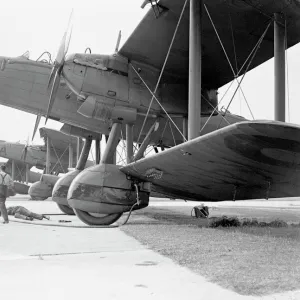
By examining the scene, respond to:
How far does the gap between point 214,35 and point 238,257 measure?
517cm

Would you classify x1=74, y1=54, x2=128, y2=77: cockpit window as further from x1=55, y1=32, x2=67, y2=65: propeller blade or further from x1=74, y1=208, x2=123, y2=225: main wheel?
x1=74, y1=208, x2=123, y2=225: main wheel

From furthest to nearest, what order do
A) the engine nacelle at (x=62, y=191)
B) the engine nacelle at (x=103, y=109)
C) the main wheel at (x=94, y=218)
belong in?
the engine nacelle at (x=62, y=191) → the engine nacelle at (x=103, y=109) → the main wheel at (x=94, y=218)

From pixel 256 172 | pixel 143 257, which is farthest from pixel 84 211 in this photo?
pixel 143 257

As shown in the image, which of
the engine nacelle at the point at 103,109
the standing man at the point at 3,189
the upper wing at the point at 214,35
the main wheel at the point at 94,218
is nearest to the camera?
the upper wing at the point at 214,35

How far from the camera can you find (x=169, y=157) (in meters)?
5.88

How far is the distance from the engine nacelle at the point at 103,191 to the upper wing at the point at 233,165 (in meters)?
0.27

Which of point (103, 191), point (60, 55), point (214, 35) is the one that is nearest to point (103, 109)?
point (60, 55)

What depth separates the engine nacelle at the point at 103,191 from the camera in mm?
7422

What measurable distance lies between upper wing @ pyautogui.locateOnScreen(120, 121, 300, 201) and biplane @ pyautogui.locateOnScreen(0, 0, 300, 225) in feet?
0.06

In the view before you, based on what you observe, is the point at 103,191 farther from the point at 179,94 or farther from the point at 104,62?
the point at 179,94

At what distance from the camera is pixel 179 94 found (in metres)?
8.74

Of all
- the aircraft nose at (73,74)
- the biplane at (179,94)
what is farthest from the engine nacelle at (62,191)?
the aircraft nose at (73,74)

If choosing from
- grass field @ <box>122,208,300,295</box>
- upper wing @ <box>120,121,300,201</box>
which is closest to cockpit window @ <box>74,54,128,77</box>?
upper wing @ <box>120,121,300,201</box>

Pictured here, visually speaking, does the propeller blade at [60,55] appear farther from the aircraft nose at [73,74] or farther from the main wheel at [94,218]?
the main wheel at [94,218]
